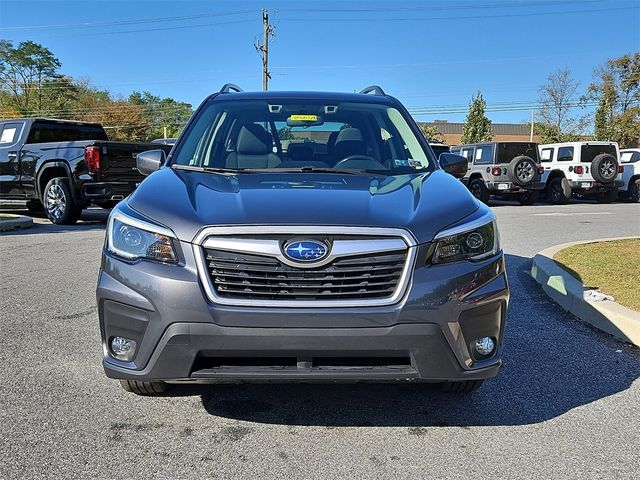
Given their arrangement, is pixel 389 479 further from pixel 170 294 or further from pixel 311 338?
pixel 170 294

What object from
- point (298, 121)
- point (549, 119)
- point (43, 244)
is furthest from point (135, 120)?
point (298, 121)

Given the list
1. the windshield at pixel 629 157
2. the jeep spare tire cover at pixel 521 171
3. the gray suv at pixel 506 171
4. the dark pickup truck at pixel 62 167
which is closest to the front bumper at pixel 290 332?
the dark pickup truck at pixel 62 167

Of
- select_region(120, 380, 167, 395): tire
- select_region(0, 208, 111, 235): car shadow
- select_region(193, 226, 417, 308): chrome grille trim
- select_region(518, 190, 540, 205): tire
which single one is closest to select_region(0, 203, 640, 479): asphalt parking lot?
select_region(120, 380, 167, 395): tire

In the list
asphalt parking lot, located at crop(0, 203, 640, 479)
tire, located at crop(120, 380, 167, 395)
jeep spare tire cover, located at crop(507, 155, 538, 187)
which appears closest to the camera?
asphalt parking lot, located at crop(0, 203, 640, 479)

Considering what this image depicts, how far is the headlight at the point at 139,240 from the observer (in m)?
2.52

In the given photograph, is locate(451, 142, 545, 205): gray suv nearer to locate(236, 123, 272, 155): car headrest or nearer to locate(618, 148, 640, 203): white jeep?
locate(618, 148, 640, 203): white jeep

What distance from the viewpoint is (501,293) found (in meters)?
2.67

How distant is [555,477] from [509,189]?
1585 cm

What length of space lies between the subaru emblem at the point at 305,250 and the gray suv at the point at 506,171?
15.1 m

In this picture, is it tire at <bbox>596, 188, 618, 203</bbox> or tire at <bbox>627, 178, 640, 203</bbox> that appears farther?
tire at <bbox>627, 178, 640, 203</bbox>

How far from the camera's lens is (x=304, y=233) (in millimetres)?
2451

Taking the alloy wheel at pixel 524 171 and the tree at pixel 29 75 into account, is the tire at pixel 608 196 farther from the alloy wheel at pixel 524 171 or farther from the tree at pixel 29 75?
the tree at pixel 29 75

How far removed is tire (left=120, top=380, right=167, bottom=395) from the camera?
293cm

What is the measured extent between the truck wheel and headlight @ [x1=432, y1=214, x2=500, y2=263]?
949 centimetres
